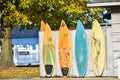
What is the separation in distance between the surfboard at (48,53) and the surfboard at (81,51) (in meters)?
0.99

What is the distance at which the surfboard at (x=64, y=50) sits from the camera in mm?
17234

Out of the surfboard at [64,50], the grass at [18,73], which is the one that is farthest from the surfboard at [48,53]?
the grass at [18,73]

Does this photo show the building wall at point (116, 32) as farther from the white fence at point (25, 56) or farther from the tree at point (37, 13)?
the white fence at point (25, 56)

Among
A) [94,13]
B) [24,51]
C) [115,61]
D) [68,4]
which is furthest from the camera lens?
[24,51]

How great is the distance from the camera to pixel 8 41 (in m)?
26.8

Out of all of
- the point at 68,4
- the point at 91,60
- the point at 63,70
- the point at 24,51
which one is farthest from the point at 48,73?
the point at 24,51

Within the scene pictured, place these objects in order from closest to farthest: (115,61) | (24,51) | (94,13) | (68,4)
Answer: (115,61)
(68,4)
(94,13)
(24,51)

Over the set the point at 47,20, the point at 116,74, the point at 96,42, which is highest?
the point at 47,20

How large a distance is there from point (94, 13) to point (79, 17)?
1.11 m

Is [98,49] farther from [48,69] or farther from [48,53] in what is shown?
[48,69]

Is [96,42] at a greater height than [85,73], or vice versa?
[96,42]

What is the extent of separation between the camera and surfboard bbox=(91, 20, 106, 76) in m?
16.9

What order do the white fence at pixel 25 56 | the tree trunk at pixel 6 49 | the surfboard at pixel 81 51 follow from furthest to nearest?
the white fence at pixel 25 56 < the tree trunk at pixel 6 49 < the surfboard at pixel 81 51

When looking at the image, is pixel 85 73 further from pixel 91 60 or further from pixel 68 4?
pixel 68 4
